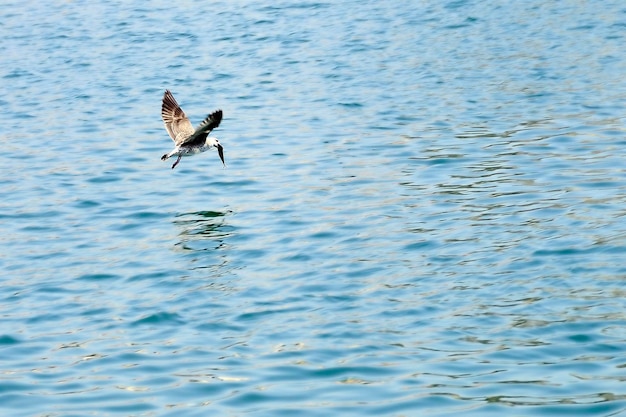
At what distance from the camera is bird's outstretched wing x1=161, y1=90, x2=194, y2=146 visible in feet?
50.6

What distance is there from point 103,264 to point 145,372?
3.50 m

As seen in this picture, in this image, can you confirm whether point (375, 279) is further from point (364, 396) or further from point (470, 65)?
point (470, 65)

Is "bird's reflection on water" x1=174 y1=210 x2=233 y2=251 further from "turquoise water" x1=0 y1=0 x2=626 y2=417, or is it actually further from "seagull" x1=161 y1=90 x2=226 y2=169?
"seagull" x1=161 y1=90 x2=226 y2=169

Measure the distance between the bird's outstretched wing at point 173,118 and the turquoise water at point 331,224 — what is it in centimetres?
84

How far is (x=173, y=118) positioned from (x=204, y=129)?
1.43 metres

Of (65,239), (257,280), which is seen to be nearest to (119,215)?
(65,239)

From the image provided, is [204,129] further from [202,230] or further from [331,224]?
[331,224]

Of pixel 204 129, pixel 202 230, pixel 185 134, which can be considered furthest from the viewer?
pixel 185 134

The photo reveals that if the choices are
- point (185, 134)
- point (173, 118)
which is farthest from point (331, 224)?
point (173, 118)

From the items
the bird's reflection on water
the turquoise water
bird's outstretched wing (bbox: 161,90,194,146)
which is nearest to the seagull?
bird's outstretched wing (bbox: 161,90,194,146)

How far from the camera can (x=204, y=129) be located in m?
14.3

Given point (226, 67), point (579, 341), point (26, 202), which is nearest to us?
point (579, 341)

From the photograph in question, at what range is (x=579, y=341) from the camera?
357 inches

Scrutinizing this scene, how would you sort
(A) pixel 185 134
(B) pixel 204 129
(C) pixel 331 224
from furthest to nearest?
(A) pixel 185 134
(B) pixel 204 129
(C) pixel 331 224
